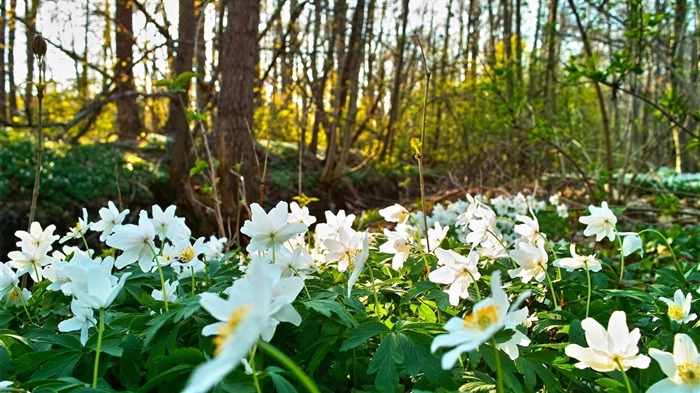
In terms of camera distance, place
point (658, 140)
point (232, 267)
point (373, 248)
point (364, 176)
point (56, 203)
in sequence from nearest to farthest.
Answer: point (232, 267), point (373, 248), point (658, 140), point (56, 203), point (364, 176)

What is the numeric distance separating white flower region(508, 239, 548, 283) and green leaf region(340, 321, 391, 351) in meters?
0.42

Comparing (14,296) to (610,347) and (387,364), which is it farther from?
(610,347)

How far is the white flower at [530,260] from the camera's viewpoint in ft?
4.28

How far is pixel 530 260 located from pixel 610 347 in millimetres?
407

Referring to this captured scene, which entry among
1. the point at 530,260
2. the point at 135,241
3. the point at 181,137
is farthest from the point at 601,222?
the point at 181,137

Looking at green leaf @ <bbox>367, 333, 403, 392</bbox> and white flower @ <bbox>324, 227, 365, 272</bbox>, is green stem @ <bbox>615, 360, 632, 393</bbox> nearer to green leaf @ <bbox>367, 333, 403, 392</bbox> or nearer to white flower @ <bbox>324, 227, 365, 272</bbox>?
green leaf @ <bbox>367, 333, 403, 392</bbox>

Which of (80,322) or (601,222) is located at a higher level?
(601,222)

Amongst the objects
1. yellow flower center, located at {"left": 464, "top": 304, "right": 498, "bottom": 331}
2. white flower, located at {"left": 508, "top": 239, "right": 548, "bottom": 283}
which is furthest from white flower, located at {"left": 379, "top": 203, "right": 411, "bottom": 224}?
yellow flower center, located at {"left": 464, "top": 304, "right": 498, "bottom": 331}

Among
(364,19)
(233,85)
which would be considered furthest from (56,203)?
(364,19)

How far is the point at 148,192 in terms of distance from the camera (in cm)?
859

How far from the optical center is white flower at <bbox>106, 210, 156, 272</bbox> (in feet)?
4.29

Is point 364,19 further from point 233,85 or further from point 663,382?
point 663,382

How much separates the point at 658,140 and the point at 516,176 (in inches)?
158

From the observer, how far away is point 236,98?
5.82 m
